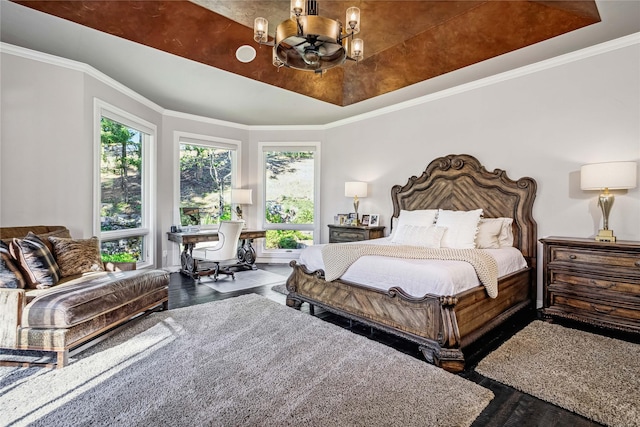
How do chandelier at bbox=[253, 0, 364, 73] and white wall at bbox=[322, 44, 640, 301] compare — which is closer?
chandelier at bbox=[253, 0, 364, 73]

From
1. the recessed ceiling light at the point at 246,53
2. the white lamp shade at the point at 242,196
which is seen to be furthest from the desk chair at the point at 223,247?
the recessed ceiling light at the point at 246,53

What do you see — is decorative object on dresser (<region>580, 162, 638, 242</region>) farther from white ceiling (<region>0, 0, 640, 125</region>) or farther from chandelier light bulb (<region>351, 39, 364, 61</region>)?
chandelier light bulb (<region>351, 39, 364, 61</region>)

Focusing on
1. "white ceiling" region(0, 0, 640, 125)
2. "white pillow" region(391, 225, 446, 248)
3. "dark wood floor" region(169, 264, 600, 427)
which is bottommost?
"dark wood floor" region(169, 264, 600, 427)

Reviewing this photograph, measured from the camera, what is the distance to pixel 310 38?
2305 millimetres

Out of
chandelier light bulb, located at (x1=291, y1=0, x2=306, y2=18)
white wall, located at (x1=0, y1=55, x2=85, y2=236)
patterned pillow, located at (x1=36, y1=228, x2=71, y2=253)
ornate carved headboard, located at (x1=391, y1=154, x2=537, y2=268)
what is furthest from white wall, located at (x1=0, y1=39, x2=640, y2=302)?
chandelier light bulb, located at (x1=291, y1=0, x2=306, y2=18)

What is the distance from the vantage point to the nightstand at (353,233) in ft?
16.4

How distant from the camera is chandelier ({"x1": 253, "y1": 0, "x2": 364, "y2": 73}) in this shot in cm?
214

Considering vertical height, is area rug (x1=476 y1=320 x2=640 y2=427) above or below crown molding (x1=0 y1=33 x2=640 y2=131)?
below

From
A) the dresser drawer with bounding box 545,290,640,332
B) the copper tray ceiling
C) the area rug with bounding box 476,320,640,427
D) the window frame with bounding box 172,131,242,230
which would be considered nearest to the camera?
the area rug with bounding box 476,320,640,427

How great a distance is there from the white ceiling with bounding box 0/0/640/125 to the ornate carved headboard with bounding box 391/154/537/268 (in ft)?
3.72

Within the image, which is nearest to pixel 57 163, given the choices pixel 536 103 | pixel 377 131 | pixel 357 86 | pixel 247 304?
pixel 247 304

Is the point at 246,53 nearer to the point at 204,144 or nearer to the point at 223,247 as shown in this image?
the point at 204,144

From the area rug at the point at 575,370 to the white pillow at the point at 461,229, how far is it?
1008 mm

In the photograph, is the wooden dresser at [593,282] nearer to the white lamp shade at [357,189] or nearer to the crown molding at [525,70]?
the crown molding at [525,70]
